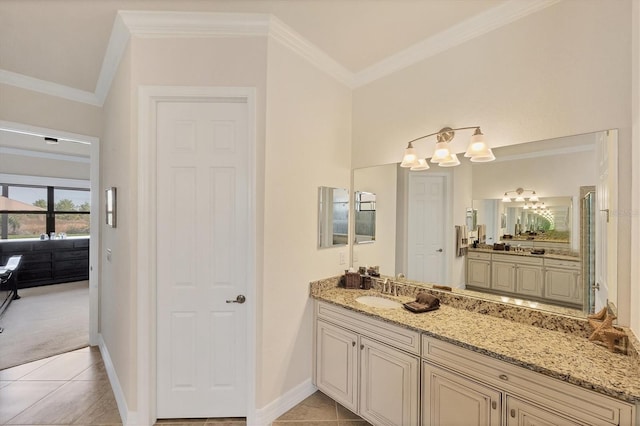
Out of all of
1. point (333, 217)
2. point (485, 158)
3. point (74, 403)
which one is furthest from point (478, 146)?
point (74, 403)

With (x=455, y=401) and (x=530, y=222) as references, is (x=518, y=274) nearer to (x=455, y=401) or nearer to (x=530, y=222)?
(x=530, y=222)

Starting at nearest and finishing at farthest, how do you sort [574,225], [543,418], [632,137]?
[543,418]
[632,137]
[574,225]

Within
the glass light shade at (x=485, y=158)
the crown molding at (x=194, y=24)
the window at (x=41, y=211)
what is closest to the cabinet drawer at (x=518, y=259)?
the glass light shade at (x=485, y=158)

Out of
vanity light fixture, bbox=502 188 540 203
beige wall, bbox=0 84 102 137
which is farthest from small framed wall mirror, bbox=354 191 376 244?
beige wall, bbox=0 84 102 137

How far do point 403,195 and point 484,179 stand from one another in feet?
2.13

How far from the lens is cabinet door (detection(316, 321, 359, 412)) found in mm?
2021

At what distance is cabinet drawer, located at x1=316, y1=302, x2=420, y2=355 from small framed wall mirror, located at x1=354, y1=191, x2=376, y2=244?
2.64 ft

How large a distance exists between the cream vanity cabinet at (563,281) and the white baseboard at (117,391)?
293cm

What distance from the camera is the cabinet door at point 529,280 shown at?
1780 mm

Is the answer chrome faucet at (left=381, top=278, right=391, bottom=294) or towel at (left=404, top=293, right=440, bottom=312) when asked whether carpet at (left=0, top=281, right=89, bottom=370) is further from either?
towel at (left=404, top=293, right=440, bottom=312)

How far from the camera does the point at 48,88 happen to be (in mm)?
2846

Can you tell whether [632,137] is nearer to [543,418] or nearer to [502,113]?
[502,113]

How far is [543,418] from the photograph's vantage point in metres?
1.24

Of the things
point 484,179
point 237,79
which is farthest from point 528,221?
point 237,79
